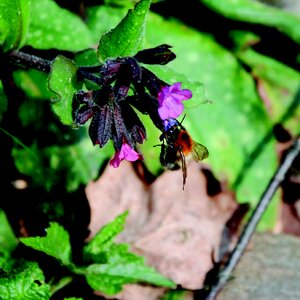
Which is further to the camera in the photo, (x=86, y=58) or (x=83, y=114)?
(x=86, y=58)

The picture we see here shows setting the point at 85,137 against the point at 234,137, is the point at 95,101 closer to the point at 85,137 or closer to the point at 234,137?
the point at 85,137

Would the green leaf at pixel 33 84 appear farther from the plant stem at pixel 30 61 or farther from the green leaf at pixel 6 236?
the green leaf at pixel 6 236

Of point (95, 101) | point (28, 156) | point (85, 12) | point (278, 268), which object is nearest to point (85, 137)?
point (28, 156)

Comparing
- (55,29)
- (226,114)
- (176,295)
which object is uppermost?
(55,29)

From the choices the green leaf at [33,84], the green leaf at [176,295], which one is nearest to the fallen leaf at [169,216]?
the green leaf at [176,295]

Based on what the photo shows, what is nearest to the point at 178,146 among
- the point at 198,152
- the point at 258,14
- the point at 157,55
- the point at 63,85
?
the point at 198,152

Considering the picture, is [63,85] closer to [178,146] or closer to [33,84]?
[178,146]

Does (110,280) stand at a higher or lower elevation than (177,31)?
lower
